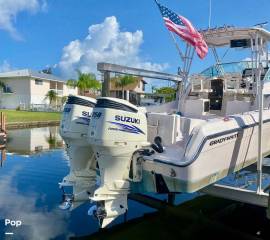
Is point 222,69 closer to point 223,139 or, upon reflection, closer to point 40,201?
point 223,139

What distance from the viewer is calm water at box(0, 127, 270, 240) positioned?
600cm

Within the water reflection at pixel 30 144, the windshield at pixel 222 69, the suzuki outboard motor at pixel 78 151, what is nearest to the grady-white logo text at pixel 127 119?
the suzuki outboard motor at pixel 78 151

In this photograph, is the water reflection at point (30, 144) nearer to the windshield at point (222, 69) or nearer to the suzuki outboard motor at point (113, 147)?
the windshield at point (222, 69)

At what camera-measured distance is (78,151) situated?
17.4ft

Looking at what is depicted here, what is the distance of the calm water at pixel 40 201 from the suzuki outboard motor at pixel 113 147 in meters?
1.66

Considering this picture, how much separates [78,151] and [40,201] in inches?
108

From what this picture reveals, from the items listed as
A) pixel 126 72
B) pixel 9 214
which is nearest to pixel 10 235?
pixel 9 214

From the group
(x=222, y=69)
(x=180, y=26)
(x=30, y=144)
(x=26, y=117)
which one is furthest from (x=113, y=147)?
(x=26, y=117)

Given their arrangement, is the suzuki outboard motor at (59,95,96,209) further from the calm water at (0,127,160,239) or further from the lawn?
the lawn

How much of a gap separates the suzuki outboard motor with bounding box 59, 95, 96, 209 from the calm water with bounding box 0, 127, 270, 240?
983 millimetres

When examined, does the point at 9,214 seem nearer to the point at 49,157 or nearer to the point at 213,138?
the point at 213,138

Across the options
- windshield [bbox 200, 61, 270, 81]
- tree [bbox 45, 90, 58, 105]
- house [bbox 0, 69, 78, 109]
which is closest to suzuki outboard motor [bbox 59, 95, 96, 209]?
windshield [bbox 200, 61, 270, 81]

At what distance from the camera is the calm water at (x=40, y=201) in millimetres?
5996

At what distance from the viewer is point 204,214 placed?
698cm
